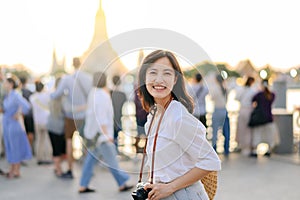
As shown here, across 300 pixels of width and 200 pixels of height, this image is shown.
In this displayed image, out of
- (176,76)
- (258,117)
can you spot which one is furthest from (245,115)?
(176,76)

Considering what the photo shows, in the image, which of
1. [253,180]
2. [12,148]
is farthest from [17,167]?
[253,180]

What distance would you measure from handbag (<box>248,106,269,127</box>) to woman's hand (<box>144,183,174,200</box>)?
7.37 metres

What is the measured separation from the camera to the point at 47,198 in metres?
6.00

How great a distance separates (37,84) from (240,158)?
390 cm

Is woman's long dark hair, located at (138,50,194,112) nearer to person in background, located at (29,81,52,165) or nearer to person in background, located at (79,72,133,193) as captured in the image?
person in background, located at (79,72,133,193)

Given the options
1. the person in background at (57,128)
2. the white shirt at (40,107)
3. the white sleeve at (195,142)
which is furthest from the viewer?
the white shirt at (40,107)

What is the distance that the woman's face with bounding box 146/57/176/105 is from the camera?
6.07ft

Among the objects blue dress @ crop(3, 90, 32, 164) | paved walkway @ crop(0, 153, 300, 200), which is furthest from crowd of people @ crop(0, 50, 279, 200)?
paved walkway @ crop(0, 153, 300, 200)

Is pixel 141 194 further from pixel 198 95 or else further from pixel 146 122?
pixel 198 95

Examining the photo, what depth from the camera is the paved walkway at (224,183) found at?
6.11 meters

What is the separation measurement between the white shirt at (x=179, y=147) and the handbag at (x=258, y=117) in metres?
7.34

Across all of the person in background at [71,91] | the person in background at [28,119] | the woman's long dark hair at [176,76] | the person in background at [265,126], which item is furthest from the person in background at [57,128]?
the woman's long dark hair at [176,76]

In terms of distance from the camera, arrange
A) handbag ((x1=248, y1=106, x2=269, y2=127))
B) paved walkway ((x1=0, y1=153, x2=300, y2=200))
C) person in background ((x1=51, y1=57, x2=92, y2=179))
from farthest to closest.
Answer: handbag ((x1=248, y1=106, x2=269, y2=127)), person in background ((x1=51, y1=57, x2=92, y2=179)), paved walkway ((x1=0, y1=153, x2=300, y2=200))

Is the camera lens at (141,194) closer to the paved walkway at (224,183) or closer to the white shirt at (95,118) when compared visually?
A: the white shirt at (95,118)
